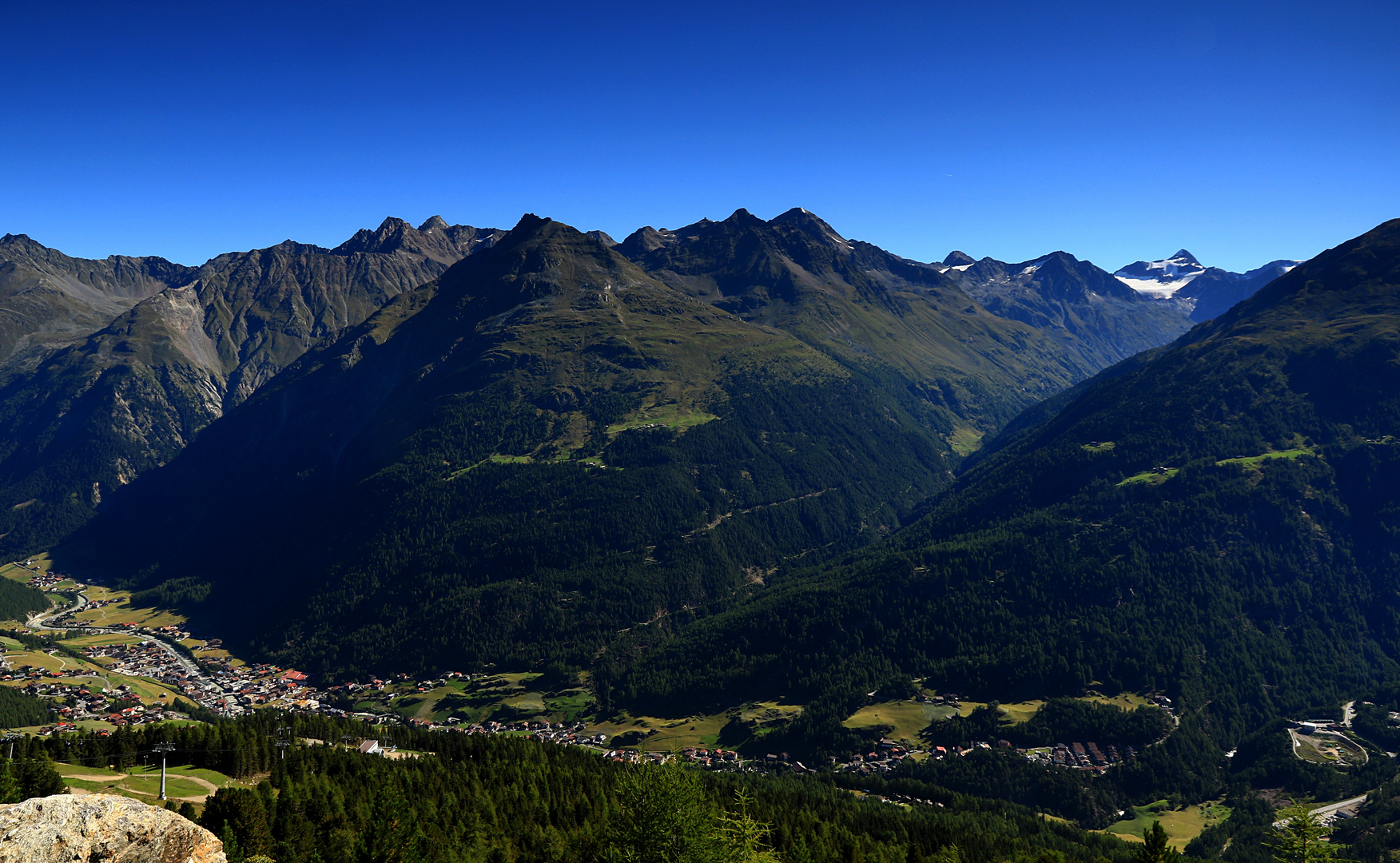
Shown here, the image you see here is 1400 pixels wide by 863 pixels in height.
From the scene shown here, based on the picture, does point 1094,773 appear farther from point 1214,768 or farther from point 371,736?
point 371,736

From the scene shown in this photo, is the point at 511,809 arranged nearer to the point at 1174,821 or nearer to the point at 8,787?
the point at 8,787

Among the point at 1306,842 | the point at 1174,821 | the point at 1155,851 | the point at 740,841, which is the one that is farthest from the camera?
the point at 1174,821

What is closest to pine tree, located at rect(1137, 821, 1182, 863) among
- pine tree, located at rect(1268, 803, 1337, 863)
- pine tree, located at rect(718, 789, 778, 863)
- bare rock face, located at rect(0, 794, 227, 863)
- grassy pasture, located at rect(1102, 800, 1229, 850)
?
pine tree, located at rect(1268, 803, 1337, 863)

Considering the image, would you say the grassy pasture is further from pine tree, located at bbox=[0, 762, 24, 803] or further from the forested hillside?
pine tree, located at bbox=[0, 762, 24, 803]

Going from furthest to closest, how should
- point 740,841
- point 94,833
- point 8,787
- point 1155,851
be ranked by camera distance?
1. point 740,841
2. point 8,787
3. point 1155,851
4. point 94,833

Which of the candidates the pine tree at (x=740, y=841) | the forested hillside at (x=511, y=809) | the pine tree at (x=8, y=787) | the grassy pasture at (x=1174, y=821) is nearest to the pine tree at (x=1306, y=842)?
the pine tree at (x=740, y=841)

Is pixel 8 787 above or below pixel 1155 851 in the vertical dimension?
above

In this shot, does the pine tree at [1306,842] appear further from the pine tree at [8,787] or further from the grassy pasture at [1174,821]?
the grassy pasture at [1174,821]

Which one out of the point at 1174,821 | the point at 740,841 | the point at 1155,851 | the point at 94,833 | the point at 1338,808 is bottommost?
the point at 1338,808

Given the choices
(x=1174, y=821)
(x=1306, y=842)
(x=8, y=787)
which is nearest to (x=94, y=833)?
(x=8, y=787)

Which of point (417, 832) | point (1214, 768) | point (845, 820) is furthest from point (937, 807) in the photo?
point (417, 832)
